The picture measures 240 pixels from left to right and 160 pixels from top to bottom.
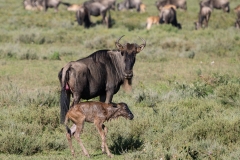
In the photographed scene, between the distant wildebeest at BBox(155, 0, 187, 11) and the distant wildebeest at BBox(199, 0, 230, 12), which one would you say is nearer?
the distant wildebeest at BBox(199, 0, 230, 12)

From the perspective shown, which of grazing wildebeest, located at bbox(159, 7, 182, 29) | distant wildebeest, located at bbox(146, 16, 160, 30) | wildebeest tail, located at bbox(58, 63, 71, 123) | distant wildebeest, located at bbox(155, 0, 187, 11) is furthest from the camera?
distant wildebeest, located at bbox(155, 0, 187, 11)

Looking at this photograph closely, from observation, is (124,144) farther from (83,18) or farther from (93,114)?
(83,18)

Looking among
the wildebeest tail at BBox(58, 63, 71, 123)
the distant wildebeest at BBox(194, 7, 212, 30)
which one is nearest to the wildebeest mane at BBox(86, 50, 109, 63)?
the wildebeest tail at BBox(58, 63, 71, 123)

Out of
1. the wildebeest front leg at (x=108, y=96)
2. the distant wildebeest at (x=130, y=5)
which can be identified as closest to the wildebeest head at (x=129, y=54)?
the wildebeest front leg at (x=108, y=96)

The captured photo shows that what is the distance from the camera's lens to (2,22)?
93.8ft

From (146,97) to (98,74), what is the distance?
2571mm

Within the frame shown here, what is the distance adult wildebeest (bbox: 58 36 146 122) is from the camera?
31.7 feet

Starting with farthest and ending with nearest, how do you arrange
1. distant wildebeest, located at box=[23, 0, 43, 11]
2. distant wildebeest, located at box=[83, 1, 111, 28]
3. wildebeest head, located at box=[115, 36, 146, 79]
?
1. distant wildebeest, located at box=[23, 0, 43, 11]
2. distant wildebeest, located at box=[83, 1, 111, 28]
3. wildebeest head, located at box=[115, 36, 146, 79]

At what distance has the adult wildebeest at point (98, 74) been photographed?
9.66 metres

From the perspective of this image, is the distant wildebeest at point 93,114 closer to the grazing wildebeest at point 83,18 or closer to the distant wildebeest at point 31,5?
the grazing wildebeest at point 83,18

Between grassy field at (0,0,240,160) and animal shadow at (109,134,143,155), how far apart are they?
0.05 feet

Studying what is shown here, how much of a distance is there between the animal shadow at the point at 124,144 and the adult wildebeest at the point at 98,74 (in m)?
1.09

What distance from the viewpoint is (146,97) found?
12.4 m

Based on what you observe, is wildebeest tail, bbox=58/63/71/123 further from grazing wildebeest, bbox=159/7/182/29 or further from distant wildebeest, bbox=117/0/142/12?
distant wildebeest, bbox=117/0/142/12
